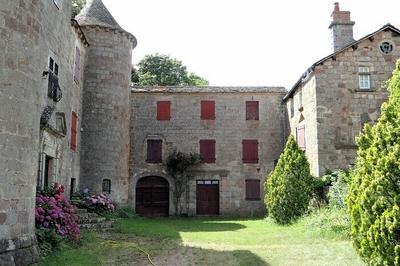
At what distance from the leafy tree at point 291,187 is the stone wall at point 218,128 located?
619cm

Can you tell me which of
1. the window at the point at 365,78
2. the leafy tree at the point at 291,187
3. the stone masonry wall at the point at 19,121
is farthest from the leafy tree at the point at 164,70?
the stone masonry wall at the point at 19,121

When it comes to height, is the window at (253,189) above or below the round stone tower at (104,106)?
below

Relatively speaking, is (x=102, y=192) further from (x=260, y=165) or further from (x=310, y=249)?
(x=310, y=249)

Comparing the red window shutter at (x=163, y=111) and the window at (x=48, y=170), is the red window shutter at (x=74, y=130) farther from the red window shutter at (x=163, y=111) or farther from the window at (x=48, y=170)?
the red window shutter at (x=163, y=111)

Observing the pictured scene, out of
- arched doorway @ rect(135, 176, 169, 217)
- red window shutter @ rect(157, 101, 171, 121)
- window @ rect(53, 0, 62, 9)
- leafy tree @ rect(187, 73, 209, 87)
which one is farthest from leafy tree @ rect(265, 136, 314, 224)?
leafy tree @ rect(187, 73, 209, 87)

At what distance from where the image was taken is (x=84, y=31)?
18.6 meters

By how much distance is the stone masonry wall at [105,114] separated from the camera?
18016 mm

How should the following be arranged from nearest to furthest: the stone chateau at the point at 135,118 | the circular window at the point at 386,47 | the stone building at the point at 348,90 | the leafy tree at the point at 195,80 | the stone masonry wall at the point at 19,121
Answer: the stone masonry wall at the point at 19,121
the stone chateau at the point at 135,118
the stone building at the point at 348,90
the circular window at the point at 386,47
the leafy tree at the point at 195,80

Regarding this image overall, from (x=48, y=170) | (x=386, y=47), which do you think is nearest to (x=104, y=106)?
(x=48, y=170)

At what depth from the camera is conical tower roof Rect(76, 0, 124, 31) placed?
18.6m

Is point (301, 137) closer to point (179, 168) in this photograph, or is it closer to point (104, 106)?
point (179, 168)

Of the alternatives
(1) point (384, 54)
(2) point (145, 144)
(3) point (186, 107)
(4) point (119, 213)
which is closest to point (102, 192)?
(4) point (119, 213)

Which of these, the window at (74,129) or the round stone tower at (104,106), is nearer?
the window at (74,129)

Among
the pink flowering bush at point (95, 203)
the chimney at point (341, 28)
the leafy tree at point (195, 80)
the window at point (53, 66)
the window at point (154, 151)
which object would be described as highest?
the leafy tree at point (195, 80)
